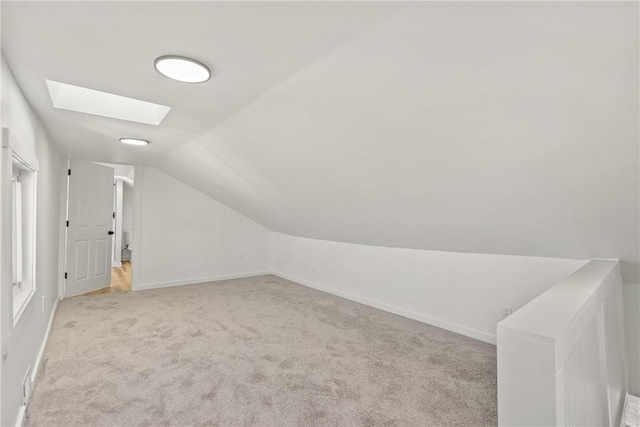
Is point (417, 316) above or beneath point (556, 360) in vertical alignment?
beneath

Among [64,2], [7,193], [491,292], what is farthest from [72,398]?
[491,292]

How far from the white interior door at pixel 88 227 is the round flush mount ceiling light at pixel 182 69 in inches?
159

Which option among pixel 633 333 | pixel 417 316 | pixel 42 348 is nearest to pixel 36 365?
pixel 42 348

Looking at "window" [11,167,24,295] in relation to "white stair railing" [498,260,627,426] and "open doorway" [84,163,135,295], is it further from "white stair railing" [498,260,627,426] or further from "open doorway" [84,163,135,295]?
"open doorway" [84,163,135,295]

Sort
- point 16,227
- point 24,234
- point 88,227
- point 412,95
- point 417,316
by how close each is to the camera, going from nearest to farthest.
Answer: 1. point 412,95
2. point 16,227
3. point 24,234
4. point 417,316
5. point 88,227

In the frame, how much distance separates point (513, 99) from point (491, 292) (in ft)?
7.50

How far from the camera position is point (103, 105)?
249 cm

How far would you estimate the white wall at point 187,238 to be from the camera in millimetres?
5000

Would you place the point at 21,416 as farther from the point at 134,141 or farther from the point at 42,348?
the point at 134,141

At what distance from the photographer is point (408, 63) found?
4.51ft

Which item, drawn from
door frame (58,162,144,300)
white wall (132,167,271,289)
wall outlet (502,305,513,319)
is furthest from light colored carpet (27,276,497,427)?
white wall (132,167,271,289)

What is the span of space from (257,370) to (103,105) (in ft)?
8.04

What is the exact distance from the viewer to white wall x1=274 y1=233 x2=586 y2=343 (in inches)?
113

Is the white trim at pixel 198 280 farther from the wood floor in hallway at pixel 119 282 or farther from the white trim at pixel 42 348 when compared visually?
the white trim at pixel 42 348
